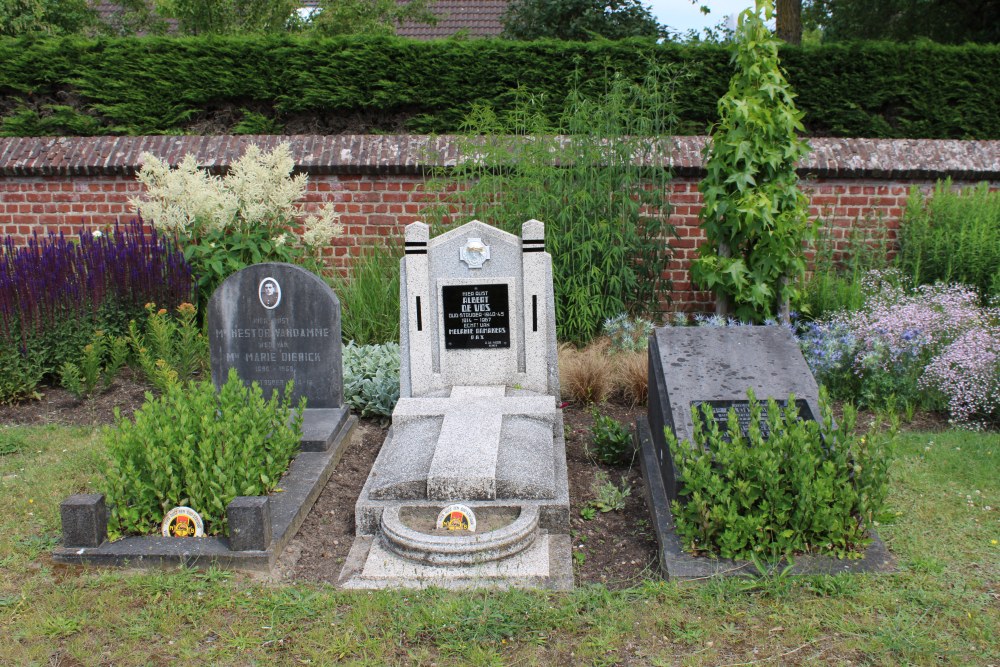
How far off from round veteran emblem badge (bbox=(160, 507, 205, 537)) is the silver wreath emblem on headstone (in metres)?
2.47

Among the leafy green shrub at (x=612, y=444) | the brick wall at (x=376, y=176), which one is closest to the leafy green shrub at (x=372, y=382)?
the leafy green shrub at (x=612, y=444)

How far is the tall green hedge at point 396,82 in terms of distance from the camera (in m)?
9.20

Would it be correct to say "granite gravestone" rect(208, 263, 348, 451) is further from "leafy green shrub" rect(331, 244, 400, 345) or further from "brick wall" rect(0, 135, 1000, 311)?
"brick wall" rect(0, 135, 1000, 311)

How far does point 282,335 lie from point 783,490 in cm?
354

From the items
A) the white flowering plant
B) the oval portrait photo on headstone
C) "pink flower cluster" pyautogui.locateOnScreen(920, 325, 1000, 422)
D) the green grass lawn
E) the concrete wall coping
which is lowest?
the green grass lawn

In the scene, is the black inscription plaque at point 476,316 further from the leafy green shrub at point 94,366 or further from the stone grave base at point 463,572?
the leafy green shrub at point 94,366

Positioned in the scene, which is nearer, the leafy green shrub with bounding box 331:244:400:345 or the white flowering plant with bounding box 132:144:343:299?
the white flowering plant with bounding box 132:144:343:299

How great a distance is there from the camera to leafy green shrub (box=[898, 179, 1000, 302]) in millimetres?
7711

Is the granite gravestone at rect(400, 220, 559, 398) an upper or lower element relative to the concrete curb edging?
upper

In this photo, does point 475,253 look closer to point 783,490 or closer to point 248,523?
point 248,523

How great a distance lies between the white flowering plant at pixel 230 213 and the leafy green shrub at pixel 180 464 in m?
2.60

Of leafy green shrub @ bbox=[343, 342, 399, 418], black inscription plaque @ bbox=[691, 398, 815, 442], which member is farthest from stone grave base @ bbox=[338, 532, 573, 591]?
leafy green shrub @ bbox=[343, 342, 399, 418]

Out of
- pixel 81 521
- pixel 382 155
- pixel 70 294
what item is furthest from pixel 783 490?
pixel 382 155

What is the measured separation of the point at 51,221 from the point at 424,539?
738 centimetres
